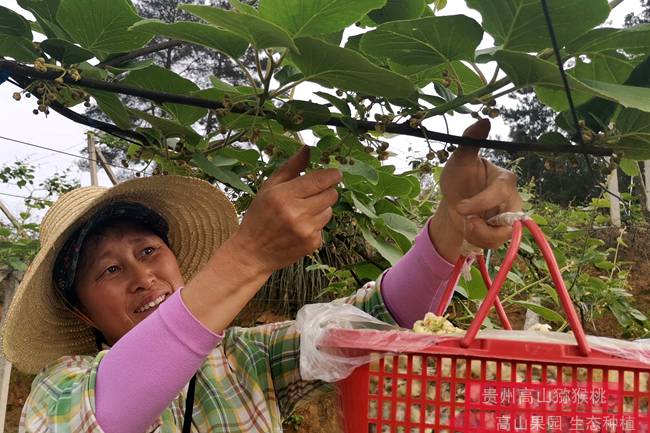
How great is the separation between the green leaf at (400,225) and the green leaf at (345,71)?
0.49 meters

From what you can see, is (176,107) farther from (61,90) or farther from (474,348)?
(474,348)

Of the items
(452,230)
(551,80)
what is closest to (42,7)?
(551,80)

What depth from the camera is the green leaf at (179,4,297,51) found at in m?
0.49

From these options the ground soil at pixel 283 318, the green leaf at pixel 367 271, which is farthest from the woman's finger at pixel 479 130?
the ground soil at pixel 283 318

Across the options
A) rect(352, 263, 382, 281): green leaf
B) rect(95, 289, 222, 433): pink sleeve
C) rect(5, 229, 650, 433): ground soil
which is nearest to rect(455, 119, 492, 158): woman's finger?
rect(95, 289, 222, 433): pink sleeve

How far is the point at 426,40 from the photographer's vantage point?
563 mm

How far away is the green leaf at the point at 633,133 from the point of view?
1.93 feet

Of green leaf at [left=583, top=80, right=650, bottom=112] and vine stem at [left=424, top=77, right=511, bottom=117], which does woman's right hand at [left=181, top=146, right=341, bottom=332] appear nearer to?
vine stem at [left=424, top=77, right=511, bottom=117]

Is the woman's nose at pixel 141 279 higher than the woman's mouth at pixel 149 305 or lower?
higher

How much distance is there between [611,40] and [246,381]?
0.68m

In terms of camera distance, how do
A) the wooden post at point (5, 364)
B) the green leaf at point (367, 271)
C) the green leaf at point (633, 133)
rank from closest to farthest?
the green leaf at point (633, 133), the green leaf at point (367, 271), the wooden post at point (5, 364)

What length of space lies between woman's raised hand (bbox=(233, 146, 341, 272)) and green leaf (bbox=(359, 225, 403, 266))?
1.15ft

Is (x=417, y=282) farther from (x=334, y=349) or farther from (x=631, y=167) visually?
(x=334, y=349)

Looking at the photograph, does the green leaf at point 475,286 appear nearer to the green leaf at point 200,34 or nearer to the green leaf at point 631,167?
the green leaf at point 631,167
